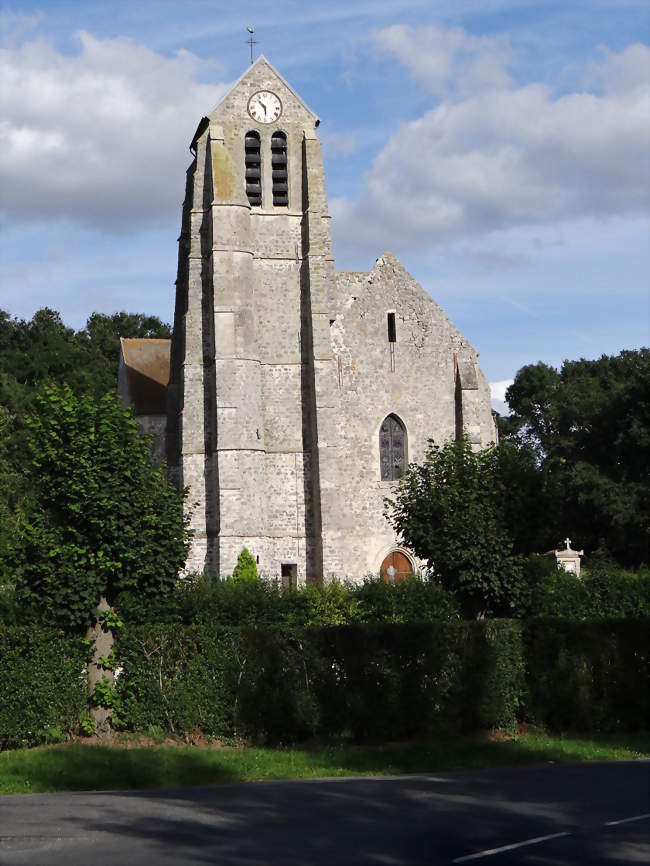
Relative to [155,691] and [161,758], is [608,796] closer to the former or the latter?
[161,758]

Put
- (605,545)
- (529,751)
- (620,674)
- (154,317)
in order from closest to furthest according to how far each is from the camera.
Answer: (529,751)
(620,674)
(605,545)
(154,317)

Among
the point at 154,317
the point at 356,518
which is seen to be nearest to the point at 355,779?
the point at 356,518

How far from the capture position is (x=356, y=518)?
4400cm

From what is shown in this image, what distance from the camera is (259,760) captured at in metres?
18.3

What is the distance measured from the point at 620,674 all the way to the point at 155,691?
779cm

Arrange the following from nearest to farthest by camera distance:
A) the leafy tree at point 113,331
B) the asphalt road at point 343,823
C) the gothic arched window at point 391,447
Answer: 1. the asphalt road at point 343,823
2. the gothic arched window at point 391,447
3. the leafy tree at point 113,331

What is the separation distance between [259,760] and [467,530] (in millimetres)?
9320

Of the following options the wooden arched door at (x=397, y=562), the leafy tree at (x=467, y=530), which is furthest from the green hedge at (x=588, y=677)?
the wooden arched door at (x=397, y=562)

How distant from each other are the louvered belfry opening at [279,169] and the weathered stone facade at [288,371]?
21 centimetres

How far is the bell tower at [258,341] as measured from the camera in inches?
1630

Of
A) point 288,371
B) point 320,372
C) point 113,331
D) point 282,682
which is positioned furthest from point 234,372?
point 113,331

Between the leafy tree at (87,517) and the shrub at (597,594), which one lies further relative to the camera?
the shrub at (597,594)

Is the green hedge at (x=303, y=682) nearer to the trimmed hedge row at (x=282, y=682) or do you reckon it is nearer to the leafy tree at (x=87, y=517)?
the trimmed hedge row at (x=282, y=682)

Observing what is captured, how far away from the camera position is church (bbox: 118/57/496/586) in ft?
137
